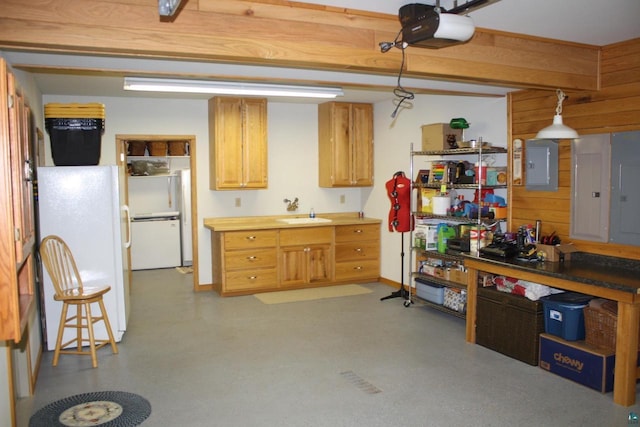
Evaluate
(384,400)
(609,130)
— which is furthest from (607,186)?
(384,400)

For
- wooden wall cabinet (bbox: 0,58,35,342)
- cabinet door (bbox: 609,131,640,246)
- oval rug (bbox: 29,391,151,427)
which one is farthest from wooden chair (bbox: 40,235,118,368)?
cabinet door (bbox: 609,131,640,246)

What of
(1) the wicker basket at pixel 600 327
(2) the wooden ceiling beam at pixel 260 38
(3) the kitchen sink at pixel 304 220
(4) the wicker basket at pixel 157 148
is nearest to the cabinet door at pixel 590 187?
(1) the wicker basket at pixel 600 327

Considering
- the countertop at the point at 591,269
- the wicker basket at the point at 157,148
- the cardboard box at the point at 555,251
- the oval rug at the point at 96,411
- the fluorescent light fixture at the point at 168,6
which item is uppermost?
the fluorescent light fixture at the point at 168,6

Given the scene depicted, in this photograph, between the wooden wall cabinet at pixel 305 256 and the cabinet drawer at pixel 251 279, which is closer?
the cabinet drawer at pixel 251 279

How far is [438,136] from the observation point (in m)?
5.83

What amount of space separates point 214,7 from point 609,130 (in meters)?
3.38

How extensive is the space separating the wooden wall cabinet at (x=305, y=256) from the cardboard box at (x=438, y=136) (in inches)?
79.9

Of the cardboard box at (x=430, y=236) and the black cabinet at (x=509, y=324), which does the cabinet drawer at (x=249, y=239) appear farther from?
the black cabinet at (x=509, y=324)

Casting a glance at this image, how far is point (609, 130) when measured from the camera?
14.4ft

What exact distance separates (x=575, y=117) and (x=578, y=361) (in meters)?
2.13

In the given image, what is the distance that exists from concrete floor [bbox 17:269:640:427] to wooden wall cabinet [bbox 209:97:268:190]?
1.90 meters

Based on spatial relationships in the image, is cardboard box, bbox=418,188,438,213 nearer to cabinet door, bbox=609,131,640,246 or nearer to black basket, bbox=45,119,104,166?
cabinet door, bbox=609,131,640,246

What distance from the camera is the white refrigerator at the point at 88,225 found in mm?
4672

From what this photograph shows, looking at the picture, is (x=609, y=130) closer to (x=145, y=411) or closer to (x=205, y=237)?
(x=145, y=411)
